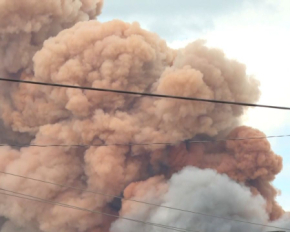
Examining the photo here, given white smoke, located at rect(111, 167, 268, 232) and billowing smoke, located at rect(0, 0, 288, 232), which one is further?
billowing smoke, located at rect(0, 0, 288, 232)

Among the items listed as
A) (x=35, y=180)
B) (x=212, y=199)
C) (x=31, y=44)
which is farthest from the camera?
(x=31, y=44)

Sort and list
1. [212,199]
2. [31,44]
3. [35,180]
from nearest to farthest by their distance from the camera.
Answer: [212,199]
[35,180]
[31,44]

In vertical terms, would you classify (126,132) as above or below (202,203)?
above

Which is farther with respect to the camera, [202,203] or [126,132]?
[126,132]

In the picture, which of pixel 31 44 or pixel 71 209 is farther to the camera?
pixel 31 44

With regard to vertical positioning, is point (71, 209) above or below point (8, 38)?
below

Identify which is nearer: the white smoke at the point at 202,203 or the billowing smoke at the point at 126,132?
the white smoke at the point at 202,203

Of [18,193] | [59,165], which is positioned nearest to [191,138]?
[59,165]

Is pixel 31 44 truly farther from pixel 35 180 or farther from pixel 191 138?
pixel 191 138
